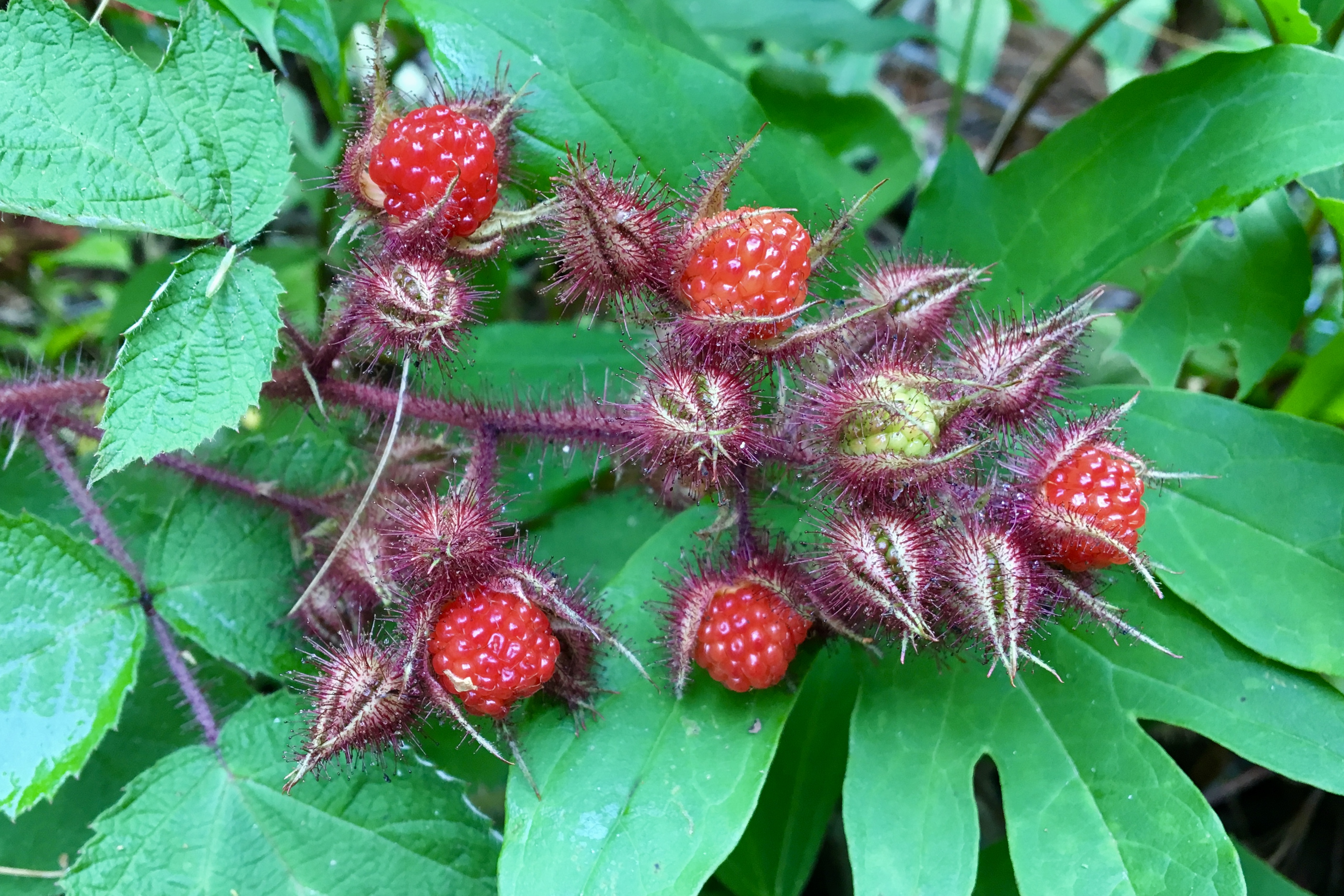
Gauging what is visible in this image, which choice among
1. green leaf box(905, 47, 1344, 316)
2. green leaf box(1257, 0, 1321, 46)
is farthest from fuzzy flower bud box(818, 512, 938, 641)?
green leaf box(1257, 0, 1321, 46)

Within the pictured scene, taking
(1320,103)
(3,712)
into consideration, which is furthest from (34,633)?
(1320,103)

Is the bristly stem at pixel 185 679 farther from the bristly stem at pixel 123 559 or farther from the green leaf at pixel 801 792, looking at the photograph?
the green leaf at pixel 801 792

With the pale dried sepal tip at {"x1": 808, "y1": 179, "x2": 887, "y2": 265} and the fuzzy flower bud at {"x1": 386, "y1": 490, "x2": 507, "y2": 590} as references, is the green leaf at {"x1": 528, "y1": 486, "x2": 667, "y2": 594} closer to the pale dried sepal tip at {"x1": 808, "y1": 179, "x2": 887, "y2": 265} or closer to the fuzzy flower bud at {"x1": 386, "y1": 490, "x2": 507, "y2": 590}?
the fuzzy flower bud at {"x1": 386, "y1": 490, "x2": 507, "y2": 590}

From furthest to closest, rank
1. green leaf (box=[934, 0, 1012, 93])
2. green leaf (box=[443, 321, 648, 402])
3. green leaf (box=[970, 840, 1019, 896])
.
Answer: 1. green leaf (box=[934, 0, 1012, 93])
2. green leaf (box=[443, 321, 648, 402])
3. green leaf (box=[970, 840, 1019, 896])

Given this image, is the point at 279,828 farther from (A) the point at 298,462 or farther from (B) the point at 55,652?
(A) the point at 298,462

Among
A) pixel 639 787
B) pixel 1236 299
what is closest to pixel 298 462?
pixel 639 787

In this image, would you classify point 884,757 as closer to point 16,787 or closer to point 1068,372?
point 1068,372

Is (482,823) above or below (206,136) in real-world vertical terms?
below
